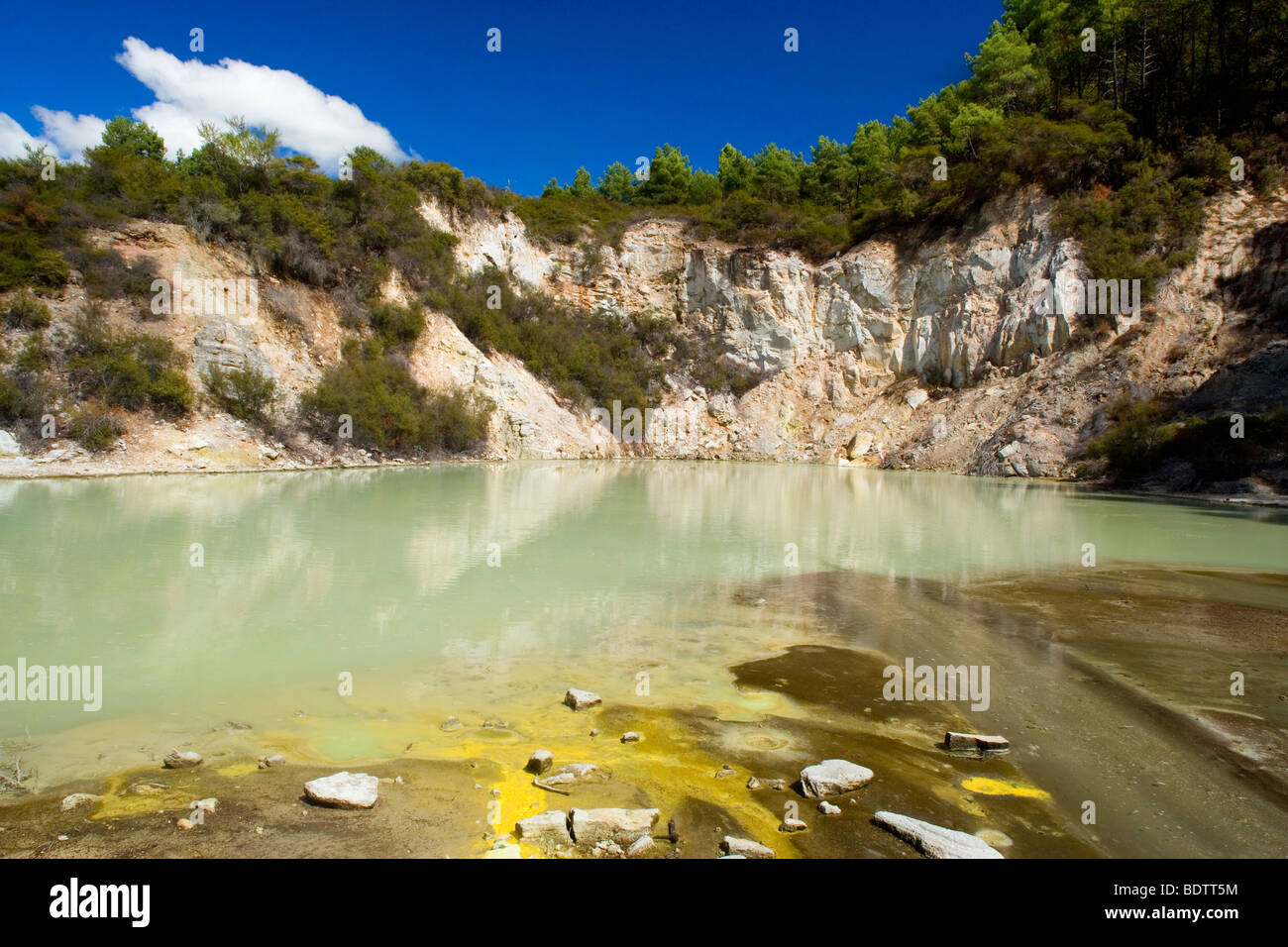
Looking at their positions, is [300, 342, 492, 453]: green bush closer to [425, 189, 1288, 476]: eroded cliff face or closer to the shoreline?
the shoreline

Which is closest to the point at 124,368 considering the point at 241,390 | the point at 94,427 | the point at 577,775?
the point at 94,427

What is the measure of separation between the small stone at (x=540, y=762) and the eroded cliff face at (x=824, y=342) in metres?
21.7

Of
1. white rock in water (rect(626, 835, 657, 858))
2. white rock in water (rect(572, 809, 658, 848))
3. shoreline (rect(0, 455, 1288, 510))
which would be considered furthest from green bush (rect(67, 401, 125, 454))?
white rock in water (rect(626, 835, 657, 858))

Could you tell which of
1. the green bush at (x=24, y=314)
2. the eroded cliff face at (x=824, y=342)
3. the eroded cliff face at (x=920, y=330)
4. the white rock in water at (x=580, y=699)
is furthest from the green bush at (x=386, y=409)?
the white rock in water at (x=580, y=699)

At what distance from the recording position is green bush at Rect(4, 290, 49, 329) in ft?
72.6

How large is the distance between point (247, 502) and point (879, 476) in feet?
79.7

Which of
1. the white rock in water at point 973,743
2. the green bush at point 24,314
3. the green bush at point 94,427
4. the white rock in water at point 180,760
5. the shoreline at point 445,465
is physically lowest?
the white rock in water at point 973,743

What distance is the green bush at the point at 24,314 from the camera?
22.1m

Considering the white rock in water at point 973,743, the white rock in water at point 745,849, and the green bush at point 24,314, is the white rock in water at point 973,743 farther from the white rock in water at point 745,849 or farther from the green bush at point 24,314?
the green bush at point 24,314

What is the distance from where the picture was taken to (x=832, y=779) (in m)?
3.67

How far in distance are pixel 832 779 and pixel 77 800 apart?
3.51 metres

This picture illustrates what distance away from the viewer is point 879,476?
103 ft
